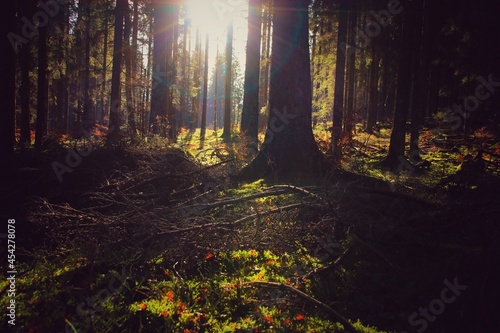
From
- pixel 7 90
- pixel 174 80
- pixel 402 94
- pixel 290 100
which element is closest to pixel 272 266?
pixel 290 100

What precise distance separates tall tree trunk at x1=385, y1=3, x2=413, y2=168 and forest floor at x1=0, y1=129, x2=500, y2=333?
6.09m

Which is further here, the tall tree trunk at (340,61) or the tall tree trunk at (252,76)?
the tall tree trunk at (252,76)

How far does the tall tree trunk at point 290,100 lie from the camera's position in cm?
725

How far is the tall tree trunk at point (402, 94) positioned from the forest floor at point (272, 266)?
20.0 ft

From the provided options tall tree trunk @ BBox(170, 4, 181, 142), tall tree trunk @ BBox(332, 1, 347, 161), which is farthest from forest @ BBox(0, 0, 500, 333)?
tall tree trunk @ BBox(170, 4, 181, 142)

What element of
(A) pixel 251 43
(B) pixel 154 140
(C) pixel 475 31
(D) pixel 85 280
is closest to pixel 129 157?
(B) pixel 154 140

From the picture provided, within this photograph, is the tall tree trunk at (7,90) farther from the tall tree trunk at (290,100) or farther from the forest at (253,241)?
the tall tree trunk at (290,100)

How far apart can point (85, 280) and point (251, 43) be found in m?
13.9

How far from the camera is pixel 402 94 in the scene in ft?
37.4

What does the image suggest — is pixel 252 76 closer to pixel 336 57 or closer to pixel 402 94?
pixel 336 57

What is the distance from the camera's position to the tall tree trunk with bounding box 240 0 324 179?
286 inches

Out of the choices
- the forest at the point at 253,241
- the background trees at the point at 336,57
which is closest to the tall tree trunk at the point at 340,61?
the background trees at the point at 336,57

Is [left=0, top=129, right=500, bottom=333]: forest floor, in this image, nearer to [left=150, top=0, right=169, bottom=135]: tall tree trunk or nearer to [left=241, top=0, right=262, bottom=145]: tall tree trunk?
[left=241, top=0, right=262, bottom=145]: tall tree trunk

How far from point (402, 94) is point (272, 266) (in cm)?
997
